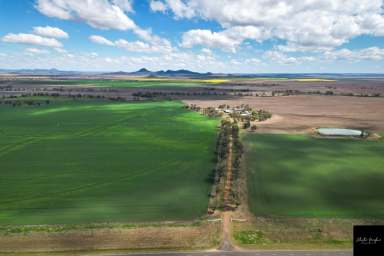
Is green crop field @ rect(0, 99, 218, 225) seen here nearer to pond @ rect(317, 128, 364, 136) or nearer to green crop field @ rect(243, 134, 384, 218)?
green crop field @ rect(243, 134, 384, 218)

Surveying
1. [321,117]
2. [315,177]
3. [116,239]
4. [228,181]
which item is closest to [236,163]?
[228,181]

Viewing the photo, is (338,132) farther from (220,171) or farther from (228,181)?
(228,181)

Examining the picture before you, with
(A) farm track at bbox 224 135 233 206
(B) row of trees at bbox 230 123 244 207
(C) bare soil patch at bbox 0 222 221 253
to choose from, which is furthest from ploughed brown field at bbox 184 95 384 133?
(C) bare soil patch at bbox 0 222 221 253

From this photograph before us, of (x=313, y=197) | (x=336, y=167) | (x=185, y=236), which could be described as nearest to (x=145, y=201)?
(x=185, y=236)

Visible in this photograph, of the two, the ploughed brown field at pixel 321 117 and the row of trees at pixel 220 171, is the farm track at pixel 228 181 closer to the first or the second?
the row of trees at pixel 220 171

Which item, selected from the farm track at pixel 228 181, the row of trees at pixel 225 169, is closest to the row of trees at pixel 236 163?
the row of trees at pixel 225 169
